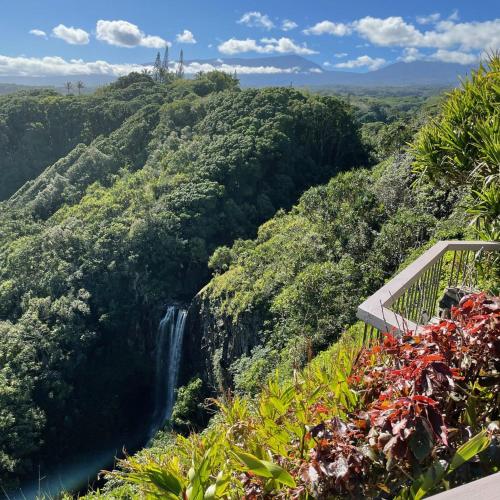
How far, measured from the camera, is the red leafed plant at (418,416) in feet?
4.88

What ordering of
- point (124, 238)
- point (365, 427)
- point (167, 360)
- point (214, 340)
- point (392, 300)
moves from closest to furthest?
point (365, 427)
point (392, 300)
point (214, 340)
point (167, 360)
point (124, 238)

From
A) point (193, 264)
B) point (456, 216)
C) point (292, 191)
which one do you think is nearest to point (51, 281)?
point (193, 264)

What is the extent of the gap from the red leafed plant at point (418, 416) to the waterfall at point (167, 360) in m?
21.2

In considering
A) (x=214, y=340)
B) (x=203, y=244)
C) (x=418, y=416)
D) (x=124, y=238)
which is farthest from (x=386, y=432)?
(x=124, y=238)

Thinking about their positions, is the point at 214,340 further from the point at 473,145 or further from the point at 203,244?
the point at 473,145

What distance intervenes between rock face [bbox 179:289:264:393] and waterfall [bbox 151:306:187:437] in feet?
1.77

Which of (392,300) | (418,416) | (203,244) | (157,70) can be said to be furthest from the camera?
(157,70)

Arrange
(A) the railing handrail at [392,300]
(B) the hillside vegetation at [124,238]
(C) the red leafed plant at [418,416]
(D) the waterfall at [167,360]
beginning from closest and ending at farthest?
(C) the red leafed plant at [418,416] < (A) the railing handrail at [392,300] < (B) the hillside vegetation at [124,238] < (D) the waterfall at [167,360]

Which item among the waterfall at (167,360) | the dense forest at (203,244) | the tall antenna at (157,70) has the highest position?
the tall antenna at (157,70)

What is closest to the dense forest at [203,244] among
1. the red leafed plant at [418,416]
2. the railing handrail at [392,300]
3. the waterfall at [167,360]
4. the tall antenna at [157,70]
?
the red leafed plant at [418,416]

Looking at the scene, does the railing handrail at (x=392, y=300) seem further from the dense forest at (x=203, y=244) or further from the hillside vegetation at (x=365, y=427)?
the dense forest at (x=203, y=244)

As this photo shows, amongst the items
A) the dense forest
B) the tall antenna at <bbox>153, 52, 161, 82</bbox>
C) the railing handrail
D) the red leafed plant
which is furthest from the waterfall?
the tall antenna at <bbox>153, 52, 161, 82</bbox>

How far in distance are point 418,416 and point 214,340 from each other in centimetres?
1804

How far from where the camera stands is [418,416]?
146 centimetres
